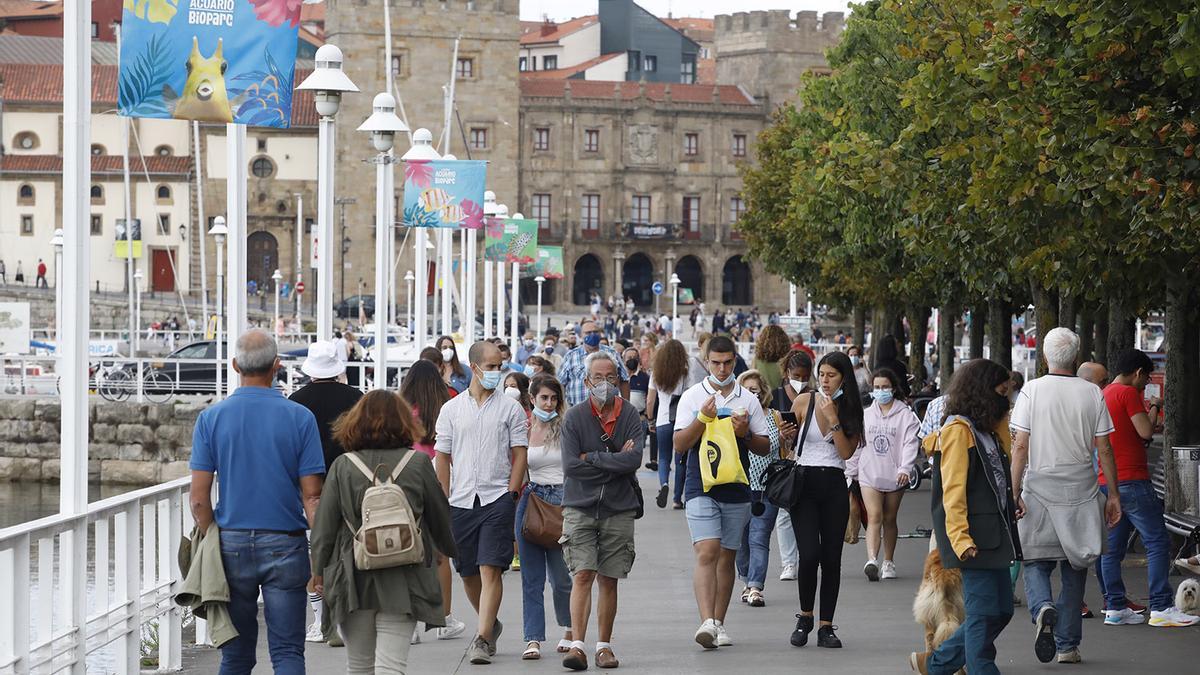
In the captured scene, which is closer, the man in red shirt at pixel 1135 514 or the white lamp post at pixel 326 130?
the man in red shirt at pixel 1135 514

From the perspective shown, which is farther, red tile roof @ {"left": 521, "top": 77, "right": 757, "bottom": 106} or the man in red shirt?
red tile roof @ {"left": 521, "top": 77, "right": 757, "bottom": 106}

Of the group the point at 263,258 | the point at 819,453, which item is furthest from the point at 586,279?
the point at 819,453

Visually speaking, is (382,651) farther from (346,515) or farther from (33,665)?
(33,665)

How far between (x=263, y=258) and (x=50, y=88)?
16.6 meters

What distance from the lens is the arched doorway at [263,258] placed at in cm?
9225

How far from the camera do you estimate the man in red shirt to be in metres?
11.1

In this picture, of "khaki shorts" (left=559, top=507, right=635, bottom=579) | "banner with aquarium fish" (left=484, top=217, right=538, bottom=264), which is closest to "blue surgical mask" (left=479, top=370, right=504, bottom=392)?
"khaki shorts" (left=559, top=507, right=635, bottom=579)

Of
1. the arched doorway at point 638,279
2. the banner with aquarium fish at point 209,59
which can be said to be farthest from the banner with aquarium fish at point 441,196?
the arched doorway at point 638,279

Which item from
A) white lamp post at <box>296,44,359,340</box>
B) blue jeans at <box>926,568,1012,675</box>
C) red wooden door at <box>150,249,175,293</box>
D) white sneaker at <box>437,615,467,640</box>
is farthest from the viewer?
red wooden door at <box>150,249,175,293</box>

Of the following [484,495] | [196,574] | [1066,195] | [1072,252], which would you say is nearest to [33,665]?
[196,574]

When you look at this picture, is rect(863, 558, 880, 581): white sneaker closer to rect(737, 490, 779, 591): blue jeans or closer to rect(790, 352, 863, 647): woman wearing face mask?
rect(737, 490, 779, 591): blue jeans

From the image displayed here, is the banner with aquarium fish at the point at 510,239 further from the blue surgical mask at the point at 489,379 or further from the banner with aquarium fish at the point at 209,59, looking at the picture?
the blue surgical mask at the point at 489,379

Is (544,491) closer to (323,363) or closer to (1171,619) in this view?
(323,363)

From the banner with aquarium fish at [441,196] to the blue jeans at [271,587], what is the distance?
53.5 ft
